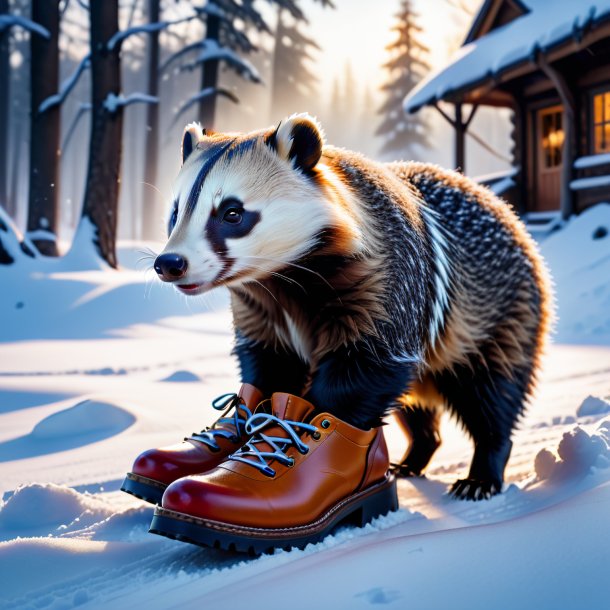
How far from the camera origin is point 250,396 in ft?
7.13

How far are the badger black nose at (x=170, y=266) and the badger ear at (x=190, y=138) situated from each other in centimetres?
53

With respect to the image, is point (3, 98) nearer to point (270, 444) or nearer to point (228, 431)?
Result: point (228, 431)

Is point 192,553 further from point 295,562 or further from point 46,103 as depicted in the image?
point 46,103

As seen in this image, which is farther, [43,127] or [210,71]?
[210,71]

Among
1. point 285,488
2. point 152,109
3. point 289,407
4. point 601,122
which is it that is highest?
point 601,122

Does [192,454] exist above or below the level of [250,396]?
below

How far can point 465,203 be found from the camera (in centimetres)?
261

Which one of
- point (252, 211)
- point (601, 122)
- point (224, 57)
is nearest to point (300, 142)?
point (252, 211)

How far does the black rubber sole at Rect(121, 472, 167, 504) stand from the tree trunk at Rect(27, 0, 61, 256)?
10.0 meters

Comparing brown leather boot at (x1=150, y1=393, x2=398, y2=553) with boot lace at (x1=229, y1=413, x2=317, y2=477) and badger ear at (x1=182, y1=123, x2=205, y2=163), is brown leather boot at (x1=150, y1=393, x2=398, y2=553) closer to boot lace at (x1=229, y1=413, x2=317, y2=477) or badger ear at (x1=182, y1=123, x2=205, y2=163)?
boot lace at (x1=229, y1=413, x2=317, y2=477)

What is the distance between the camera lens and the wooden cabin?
10.3 meters

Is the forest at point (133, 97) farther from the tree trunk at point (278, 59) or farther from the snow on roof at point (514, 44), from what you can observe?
the snow on roof at point (514, 44)

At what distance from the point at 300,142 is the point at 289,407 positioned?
71cm

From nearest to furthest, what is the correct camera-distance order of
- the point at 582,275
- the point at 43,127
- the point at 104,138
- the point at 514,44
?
the point at 582,275, the point at 104,138, the point at 514,44, the point at 43,127
